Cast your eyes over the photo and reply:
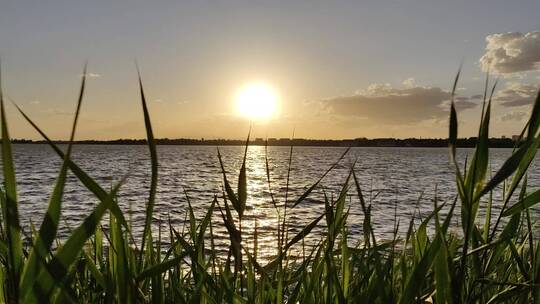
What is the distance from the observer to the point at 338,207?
241 cm

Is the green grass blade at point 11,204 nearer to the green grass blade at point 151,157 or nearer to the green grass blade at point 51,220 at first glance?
the green grass blade at point 51,220

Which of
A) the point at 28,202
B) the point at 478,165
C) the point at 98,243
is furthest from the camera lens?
the point at 28,202

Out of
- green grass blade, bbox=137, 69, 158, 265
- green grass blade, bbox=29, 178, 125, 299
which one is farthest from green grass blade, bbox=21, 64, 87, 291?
green grass blade, bbox=137, 69, 158, 265

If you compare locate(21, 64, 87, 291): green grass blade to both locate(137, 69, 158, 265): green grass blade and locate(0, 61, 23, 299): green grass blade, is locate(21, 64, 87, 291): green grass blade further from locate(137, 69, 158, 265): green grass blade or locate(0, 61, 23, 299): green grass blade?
locate(137, 69, 158, 265): green grass blade

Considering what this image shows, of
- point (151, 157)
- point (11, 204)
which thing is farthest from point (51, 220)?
point (151, 157)

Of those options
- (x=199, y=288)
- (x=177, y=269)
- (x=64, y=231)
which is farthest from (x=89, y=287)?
(x=64, y=231)

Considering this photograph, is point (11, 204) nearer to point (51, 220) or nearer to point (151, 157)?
point (51, 220)

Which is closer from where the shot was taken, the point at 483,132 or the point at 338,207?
the point at 483,132

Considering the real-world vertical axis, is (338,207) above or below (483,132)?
below

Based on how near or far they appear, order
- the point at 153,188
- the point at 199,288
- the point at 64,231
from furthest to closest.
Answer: the point at 64,231
the point at 199,288
the point at 153,188

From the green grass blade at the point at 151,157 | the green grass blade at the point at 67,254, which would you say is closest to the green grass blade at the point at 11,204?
the green grass blade at the point at 67,254

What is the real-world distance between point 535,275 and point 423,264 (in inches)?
25.8

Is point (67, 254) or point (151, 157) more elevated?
point (151, 157)

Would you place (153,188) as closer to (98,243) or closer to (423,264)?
(423,264)
